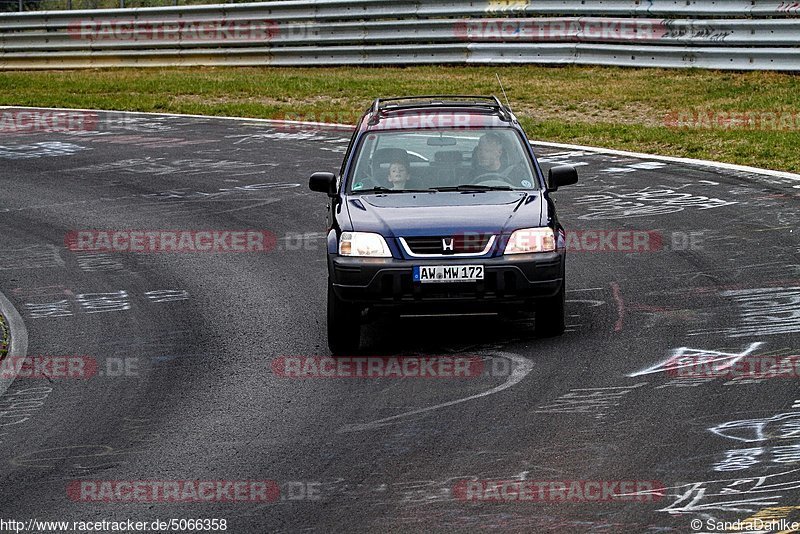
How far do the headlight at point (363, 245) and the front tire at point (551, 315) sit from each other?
1.17 m

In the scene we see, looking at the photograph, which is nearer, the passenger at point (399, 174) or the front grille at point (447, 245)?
the front grille at point (447, 245)

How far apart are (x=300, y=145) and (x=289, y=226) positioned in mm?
5742

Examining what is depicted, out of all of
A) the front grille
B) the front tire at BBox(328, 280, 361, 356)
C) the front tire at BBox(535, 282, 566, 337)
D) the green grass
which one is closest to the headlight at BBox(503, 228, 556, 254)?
the front grille

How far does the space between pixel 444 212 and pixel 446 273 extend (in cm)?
62

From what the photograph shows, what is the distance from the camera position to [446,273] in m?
9.05

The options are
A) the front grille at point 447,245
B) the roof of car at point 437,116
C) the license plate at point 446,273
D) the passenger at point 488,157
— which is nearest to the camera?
the license plate at point 446,273

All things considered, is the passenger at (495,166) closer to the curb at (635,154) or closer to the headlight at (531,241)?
the headlight at (531,241)

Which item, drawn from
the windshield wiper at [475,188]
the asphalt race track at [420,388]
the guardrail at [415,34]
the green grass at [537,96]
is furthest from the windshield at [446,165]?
the guardrail at [415,34]

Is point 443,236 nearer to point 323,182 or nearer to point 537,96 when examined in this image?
point 323,182

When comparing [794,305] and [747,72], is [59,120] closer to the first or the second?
[747,72]

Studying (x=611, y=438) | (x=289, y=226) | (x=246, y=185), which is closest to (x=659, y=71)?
(x=246, y=185)

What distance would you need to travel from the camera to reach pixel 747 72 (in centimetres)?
2327

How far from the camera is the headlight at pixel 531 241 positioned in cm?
926

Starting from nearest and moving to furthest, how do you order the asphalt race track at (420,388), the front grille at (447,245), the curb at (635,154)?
1. the asphalt race track at (420,388)
2. the front grille at (447,245)
3. the curb at (635,154)
